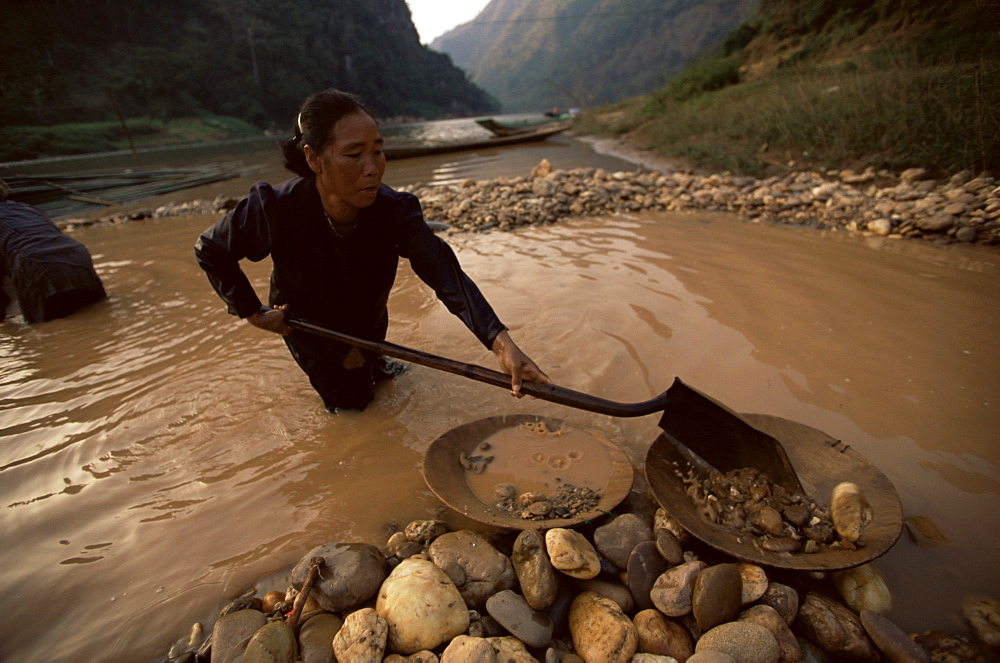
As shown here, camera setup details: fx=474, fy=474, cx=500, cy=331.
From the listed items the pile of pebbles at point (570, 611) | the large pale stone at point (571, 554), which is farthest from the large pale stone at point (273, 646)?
the large pale stone at point (571, 554)

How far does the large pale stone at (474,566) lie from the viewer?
1423 millimetres

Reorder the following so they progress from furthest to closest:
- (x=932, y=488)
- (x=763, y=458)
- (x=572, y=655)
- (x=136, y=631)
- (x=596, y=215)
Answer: (x=596, y=215), (x=932, y=488), (x=763, y=458), (x=136, y=631), (x=572, y=655)

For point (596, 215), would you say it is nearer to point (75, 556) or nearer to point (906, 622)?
point (906, 622)

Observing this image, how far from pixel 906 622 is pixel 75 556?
2.71m

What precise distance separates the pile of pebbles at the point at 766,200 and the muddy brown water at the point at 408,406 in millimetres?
415

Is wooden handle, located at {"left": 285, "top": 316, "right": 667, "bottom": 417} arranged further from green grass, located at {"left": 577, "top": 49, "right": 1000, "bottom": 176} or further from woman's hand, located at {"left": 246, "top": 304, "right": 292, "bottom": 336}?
green grass, located at {"left": 577, "top": 49, "right": 1000, "bottom": 176}

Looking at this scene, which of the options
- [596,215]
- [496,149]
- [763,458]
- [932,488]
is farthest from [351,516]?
[496,149]

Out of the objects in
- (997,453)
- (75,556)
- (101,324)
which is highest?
(101,324)

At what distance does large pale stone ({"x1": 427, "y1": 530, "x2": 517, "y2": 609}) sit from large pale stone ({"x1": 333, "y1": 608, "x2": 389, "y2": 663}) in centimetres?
24

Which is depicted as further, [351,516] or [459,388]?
[459,388]

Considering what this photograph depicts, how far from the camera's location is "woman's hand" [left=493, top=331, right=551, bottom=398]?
1.76 m

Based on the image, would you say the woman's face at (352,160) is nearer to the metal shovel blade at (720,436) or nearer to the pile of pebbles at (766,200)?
the metal shovel blade at (720,436)

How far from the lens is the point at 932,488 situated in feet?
5.95

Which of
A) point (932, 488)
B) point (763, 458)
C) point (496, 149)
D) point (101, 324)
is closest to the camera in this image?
point (763, 458)
